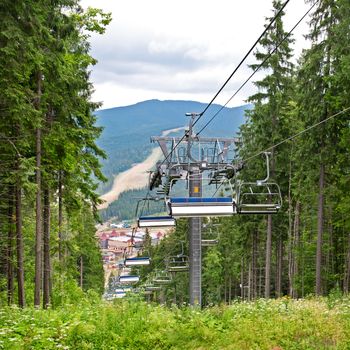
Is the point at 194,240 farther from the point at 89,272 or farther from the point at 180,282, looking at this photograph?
the point at 89,272

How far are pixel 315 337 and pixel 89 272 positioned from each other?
54.3 m

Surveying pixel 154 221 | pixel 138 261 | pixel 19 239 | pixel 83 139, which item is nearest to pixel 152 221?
pixel 154 221

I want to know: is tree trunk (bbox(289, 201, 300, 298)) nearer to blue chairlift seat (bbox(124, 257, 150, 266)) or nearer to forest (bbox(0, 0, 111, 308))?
blue chairlift seat (bbox(124, 257, 150, 266))

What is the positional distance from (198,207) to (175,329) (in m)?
3.48

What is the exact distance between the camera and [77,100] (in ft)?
53.5

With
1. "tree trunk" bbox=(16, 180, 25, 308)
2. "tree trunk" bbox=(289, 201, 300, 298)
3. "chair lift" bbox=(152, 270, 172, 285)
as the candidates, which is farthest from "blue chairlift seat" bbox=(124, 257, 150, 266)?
"tree trunk" bbox=(289, 201, 300, 298)

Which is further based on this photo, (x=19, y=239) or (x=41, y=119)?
(x=19, y=239)

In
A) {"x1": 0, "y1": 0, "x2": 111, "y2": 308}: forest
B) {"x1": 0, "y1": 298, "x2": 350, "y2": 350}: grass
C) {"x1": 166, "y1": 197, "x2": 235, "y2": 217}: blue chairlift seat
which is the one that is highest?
{"x1": 0, "y1": 0, "x2": 111, "y2": 308}: forest

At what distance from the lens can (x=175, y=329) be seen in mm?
9414

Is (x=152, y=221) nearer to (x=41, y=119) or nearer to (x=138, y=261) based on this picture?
(x=138, y=261)

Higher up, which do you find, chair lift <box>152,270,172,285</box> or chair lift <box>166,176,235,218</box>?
chair lift <box>166,176,235,218</box>

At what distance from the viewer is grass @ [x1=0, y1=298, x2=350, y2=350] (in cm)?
866

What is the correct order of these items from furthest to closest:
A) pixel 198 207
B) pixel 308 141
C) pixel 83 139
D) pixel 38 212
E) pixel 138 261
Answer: pixel 138 261 < pixel 308 141 < pixel 83 139 < pixel 38 212 < pixel 198 207

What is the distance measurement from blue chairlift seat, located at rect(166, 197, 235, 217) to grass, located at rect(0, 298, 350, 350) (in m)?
2.47
